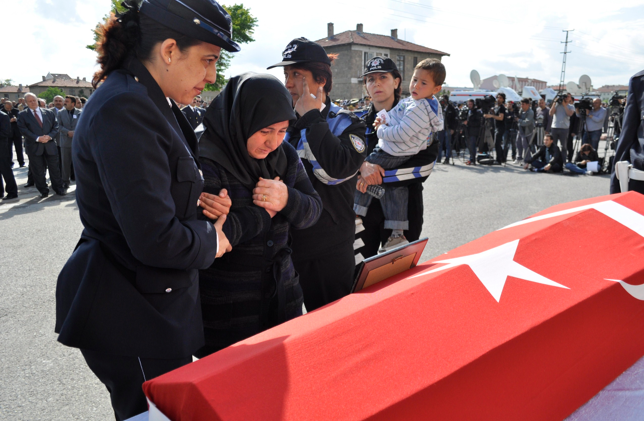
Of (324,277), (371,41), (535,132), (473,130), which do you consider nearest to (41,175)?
(324,277)

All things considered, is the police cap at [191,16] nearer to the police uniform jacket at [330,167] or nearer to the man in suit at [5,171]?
the police uniform jacket at [330,167]

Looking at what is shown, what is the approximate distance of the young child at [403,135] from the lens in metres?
2.91

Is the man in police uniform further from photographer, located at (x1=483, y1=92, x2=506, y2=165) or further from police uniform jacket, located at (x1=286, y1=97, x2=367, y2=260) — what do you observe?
photographer, located at (x1=483, y1=92, x2=506, y2=165)

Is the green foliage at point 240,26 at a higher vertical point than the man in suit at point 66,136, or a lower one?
higher

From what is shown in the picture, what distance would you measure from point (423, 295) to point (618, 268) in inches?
32.7

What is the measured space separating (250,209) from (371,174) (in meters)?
1.56

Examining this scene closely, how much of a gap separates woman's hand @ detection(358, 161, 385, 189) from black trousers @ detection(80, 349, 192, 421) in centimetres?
197

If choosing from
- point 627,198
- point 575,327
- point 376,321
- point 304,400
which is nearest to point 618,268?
point 575,327

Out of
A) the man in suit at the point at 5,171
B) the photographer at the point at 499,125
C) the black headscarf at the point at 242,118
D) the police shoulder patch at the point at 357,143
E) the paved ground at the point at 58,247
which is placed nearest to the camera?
the black headscarf at the point at 242,118

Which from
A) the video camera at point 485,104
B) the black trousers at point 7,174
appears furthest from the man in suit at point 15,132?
the video camera at point 485,104

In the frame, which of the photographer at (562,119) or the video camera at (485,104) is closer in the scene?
the photographer at (562,119)

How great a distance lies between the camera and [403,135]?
2885 millimetres

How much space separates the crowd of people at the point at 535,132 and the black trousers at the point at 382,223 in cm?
934

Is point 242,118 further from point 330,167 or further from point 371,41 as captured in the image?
point 371,41
